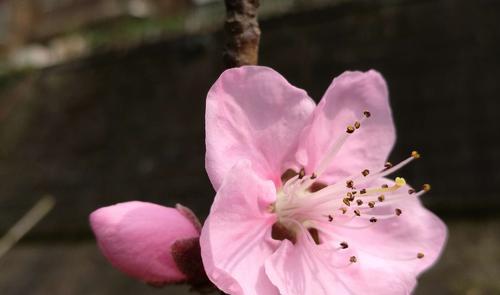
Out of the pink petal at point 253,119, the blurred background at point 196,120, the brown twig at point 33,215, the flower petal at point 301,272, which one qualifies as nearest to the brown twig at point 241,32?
the pink petal at point 253,119

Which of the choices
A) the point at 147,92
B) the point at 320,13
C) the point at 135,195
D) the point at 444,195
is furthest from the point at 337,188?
the point at 147,92

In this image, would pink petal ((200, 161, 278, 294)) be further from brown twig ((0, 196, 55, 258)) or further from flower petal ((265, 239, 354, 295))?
brown twig ((0, 196, 55, 258))

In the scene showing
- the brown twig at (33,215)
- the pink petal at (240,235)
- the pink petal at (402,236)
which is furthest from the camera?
the brown twig at (33,215)

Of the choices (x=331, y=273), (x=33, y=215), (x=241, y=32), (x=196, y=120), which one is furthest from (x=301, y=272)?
(x=33, y=215)

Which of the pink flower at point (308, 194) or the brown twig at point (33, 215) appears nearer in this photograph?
the pink flower at point (308, 194)

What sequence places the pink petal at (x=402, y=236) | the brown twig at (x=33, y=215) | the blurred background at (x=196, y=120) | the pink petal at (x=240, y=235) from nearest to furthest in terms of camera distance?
the pink petal at (x=240, y=235)
the pink petal at (x=402, y=236)
the blurred background at (x=196, y=120)
the brown twig at (x=33, y=215)

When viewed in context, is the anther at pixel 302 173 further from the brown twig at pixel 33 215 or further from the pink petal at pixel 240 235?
the brown twig at pixel 33 215

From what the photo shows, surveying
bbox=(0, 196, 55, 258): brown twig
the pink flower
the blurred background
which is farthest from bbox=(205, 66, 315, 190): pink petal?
bbox=(0, 196, 55, 258): brown twig
